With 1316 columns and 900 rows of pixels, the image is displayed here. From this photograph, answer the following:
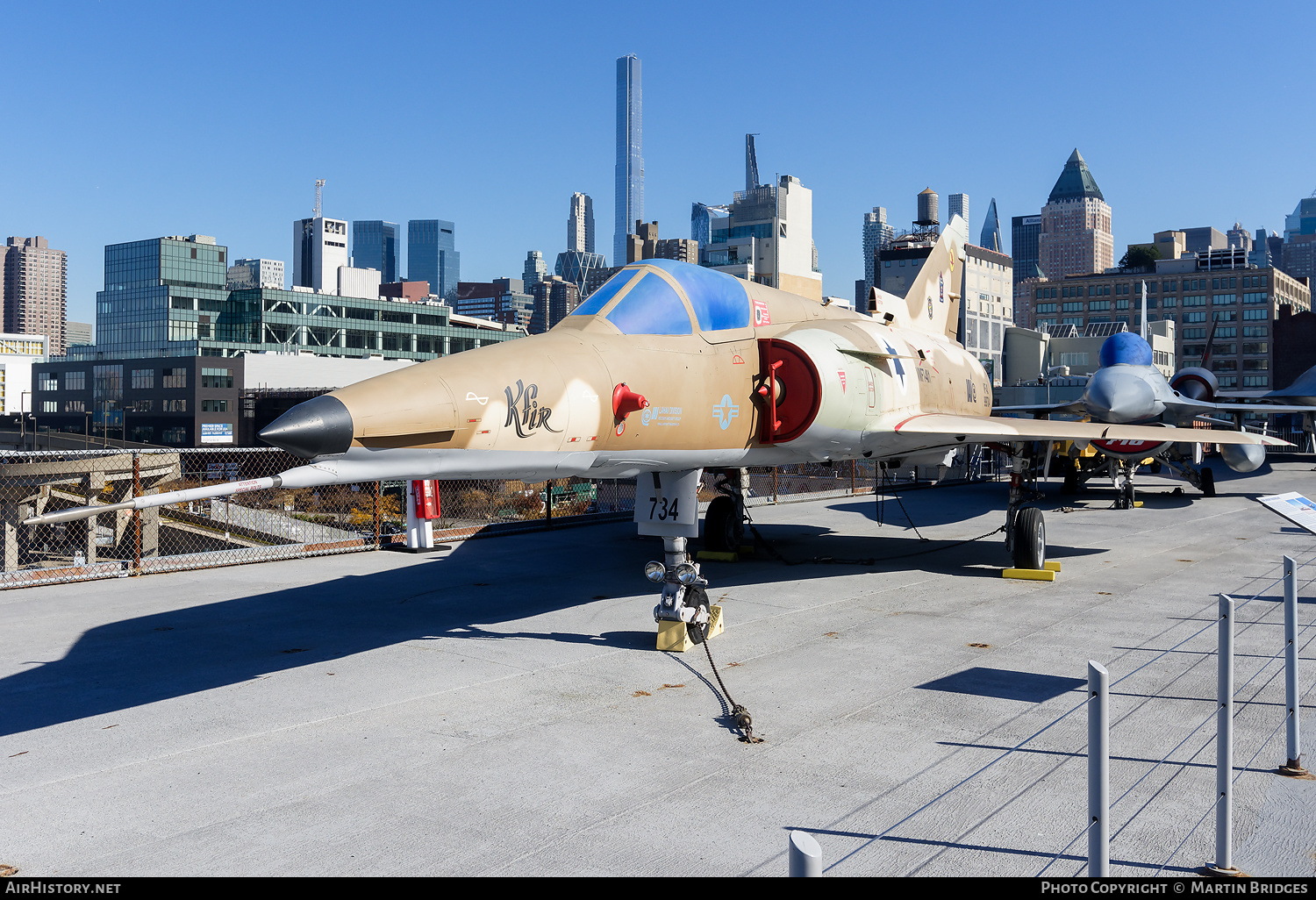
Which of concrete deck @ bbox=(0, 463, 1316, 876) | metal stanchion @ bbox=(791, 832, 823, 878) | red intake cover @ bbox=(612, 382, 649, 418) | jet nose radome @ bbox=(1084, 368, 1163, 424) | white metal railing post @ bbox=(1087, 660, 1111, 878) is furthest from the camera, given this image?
jet nose radome @ bbox=(1084, 368, 1163, 424)

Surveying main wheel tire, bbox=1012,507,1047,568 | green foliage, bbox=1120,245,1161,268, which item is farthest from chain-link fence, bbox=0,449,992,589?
green foliage, bbox=1120,245,1161,268

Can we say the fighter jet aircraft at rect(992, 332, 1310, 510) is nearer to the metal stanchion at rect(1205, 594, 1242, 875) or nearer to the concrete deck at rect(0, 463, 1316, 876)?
the concrete deck at rect(0, 463, 1316, 876)

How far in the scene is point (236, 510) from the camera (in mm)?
26062

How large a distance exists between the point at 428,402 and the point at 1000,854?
4.15 m

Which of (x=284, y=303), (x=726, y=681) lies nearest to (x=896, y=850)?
(x=726, y=681)

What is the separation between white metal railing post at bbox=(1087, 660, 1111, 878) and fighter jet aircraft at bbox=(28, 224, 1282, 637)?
410 centimetres

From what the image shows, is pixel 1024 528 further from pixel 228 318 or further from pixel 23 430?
pixel 228 318

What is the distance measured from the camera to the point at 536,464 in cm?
682

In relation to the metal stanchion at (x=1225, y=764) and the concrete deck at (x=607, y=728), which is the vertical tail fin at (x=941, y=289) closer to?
the concrete deck at (x=607, y=728)

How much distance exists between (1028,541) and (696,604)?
21.1ft

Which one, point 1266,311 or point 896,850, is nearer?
point 896,850

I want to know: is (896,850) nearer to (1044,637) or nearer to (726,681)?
(726,681)

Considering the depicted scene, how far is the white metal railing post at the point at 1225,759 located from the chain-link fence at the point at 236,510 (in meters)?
5.18

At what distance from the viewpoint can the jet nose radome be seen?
21.8 metres
